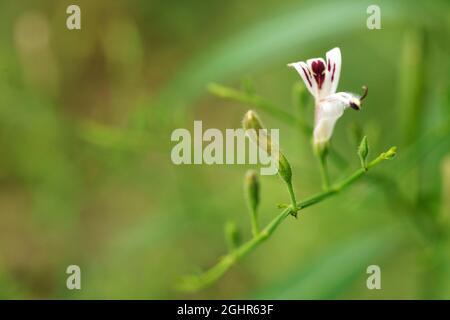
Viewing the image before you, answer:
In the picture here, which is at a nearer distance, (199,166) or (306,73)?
(306,73)

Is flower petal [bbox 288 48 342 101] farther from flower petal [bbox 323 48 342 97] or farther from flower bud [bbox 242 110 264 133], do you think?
flower bud [bbox 242 110 264 133]

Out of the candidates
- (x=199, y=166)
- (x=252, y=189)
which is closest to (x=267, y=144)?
(x=252, y=189)

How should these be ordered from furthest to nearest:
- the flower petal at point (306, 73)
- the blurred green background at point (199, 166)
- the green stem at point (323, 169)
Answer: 1. the blurred green background at point (199, 166)
2. the green stem at point (323, 169)
3. the flower petal at point (306, 73)

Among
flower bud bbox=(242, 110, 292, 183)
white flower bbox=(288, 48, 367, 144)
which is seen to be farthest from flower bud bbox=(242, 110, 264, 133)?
white flower bbox=(288, 48, 367, 144)

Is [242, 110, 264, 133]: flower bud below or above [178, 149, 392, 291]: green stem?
above

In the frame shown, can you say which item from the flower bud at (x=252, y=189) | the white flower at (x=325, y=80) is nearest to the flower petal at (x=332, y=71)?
the white flower at (x=325, y=80)

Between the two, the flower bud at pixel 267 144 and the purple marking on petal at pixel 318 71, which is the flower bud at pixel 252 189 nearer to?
the flower bud at pixel 267 144

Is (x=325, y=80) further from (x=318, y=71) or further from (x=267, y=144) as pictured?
(x=267, y=144)

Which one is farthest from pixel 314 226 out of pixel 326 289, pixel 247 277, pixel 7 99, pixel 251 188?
pixel 251 188
